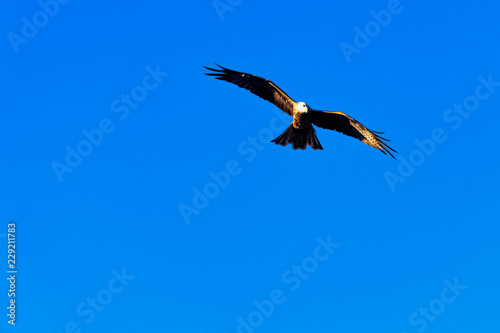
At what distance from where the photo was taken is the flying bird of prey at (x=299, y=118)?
180 feet

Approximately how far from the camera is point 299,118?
180 feet

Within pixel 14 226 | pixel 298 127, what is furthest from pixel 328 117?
pixel 14 226

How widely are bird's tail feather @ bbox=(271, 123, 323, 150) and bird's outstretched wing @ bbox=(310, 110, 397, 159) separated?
0.46 meters

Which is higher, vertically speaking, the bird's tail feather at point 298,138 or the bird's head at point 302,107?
the bird's head at point 302,107

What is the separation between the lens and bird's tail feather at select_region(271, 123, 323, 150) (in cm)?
5488

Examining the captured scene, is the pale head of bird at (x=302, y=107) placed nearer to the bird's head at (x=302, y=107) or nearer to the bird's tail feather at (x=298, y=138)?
the bird's head at (x=302, y=107)

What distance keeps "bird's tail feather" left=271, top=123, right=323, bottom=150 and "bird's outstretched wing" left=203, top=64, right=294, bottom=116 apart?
0.57 m

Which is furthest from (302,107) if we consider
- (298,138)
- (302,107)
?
(298,138)

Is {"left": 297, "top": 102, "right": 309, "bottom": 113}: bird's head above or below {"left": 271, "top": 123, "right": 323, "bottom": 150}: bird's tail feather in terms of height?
above

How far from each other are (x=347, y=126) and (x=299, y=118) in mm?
1516

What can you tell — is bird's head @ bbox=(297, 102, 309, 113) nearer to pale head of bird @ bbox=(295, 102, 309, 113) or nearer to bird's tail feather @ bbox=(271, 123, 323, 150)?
pale head of bird @ bbox=(295, 102, 309, 113)

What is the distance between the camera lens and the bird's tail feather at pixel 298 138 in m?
54.9

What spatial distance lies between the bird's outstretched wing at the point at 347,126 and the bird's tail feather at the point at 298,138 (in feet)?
1.50

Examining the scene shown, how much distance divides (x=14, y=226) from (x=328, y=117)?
10248 mm
